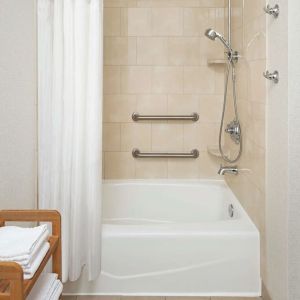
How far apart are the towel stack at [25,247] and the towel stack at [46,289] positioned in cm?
15

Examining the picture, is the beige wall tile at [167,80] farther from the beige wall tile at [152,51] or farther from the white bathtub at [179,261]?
the white bathtub at [179,261]

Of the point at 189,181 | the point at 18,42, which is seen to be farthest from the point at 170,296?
the point at 18,42

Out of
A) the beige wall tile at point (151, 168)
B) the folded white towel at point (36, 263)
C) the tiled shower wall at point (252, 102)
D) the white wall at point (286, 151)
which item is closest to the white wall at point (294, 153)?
the white wall at point (286, 151)

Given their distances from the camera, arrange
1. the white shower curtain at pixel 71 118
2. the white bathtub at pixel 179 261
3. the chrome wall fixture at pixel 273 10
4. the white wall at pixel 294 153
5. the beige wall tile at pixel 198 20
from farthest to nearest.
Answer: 1. the beige wall tile at pixel 198 20
2. the white bathtub at pixel 179 261
3. the white shower curtain at pixel 71 118
4. the chrome wall fixture at pixel 273 10
5. the white wall at pixel 294 153

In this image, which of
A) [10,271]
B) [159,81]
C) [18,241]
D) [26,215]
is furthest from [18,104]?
[159,81]

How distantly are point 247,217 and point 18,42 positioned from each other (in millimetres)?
1581

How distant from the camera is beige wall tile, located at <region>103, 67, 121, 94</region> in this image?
3678mm

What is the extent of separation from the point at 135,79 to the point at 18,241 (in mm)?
2236

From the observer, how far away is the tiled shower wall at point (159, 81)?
365 centimetres

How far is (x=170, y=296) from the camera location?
263 cm

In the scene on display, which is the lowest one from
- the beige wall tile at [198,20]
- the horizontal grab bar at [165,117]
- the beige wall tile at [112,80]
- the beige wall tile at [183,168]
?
the beige wall tile at [183,168]

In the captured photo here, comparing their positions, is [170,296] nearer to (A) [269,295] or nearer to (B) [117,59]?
(A) [269,295]

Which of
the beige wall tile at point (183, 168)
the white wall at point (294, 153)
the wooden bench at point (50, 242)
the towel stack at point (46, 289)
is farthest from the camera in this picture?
the beige wall tile at point (183, 168)

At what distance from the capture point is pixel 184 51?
367 cm
